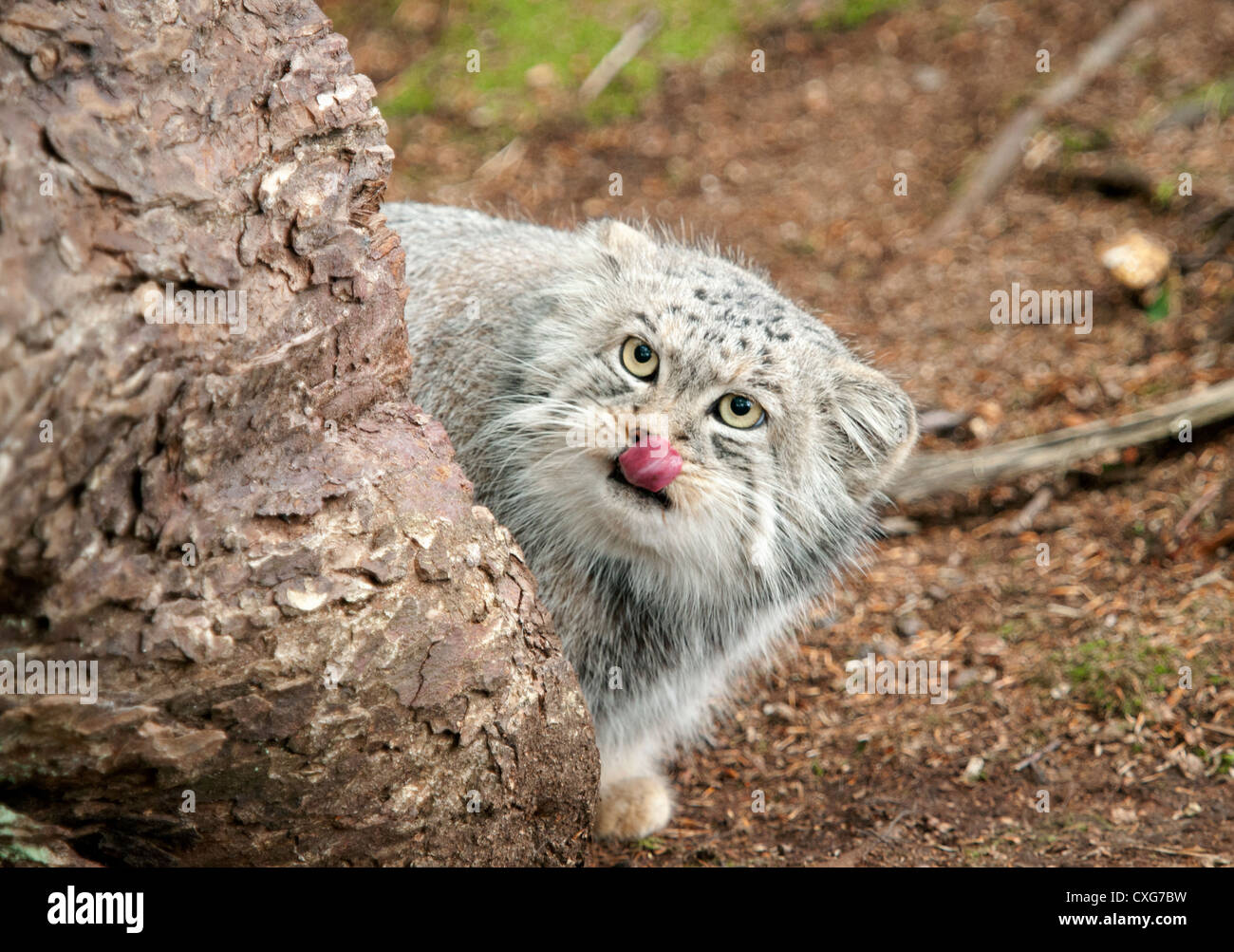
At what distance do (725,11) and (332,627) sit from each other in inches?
344

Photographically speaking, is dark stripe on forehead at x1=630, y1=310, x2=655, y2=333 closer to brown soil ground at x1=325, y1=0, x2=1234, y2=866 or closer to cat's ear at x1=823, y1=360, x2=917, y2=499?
cat's ear at x1=823, y1=360, x2=917, y2=499

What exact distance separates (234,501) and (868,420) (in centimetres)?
232

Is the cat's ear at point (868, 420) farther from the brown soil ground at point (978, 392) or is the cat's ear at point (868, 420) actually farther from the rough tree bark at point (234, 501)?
the brown soil ground at point (978, 392)

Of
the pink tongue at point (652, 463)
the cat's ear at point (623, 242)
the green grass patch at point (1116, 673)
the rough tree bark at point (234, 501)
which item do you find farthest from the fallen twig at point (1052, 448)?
the rough tree bark at point (234, 501)

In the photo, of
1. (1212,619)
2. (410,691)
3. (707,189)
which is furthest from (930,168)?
(410,691)

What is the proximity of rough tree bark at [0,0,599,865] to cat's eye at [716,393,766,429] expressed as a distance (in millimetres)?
891

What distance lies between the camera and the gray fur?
3855mm

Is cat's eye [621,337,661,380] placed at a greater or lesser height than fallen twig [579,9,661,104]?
lesser

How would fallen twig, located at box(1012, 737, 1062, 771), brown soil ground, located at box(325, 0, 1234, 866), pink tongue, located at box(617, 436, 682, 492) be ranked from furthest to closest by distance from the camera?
fallen twig, located at box(1012, 737, 1062, 771) → brown soil ground, located at box(325, 0, 1234, 866) → pink tongue, located at box(617, 436, 682, 492)

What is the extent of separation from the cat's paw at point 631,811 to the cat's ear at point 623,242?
2.29 metres

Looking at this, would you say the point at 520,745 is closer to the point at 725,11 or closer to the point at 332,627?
the point at 332,627

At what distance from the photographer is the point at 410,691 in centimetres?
327

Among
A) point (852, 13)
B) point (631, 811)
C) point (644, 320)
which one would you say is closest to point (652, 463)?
point (644, 320)

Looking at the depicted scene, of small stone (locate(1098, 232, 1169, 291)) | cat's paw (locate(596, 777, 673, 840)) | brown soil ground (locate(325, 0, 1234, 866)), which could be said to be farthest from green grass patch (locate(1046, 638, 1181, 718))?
small stone (locate(1098, 232, 1169, 291))
